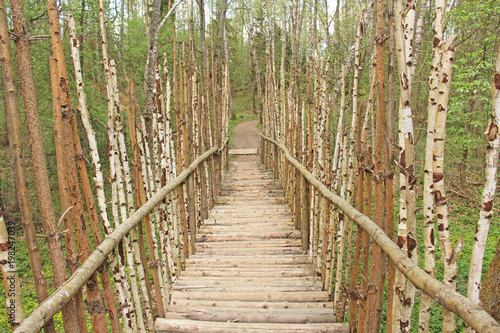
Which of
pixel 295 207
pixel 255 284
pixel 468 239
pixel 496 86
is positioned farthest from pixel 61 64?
pixel 468 239

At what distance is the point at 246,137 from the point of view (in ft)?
56.6

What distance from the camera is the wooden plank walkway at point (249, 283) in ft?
7.21

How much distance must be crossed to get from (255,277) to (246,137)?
14636 millimetres

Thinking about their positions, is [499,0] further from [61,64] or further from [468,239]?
[61,64]

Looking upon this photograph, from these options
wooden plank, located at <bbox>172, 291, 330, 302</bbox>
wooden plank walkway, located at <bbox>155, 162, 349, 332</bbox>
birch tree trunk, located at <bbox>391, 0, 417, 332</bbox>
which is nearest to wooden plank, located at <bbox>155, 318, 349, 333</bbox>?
wooden plank walkway, located at <bbox>155, 162, 349, 332</bbox>

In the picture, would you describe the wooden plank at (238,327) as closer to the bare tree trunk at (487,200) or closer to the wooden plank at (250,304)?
the wooden plank at (250,304)

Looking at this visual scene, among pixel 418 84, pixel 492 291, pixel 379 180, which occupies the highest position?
pixel 418 84

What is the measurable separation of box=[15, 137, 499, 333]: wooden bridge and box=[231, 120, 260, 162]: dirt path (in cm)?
996

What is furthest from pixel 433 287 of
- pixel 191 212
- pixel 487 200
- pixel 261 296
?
pixel 191 212

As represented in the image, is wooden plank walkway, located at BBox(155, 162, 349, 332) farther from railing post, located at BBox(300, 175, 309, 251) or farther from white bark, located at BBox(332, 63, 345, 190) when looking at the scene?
white bark, located at BBox(332, 63, 345, 190)

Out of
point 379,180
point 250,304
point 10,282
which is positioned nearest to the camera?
point 10,282

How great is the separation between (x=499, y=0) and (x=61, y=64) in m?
6.29

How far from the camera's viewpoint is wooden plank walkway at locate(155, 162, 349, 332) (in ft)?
7.21

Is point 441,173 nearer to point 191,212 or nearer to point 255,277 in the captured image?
point 255,277
